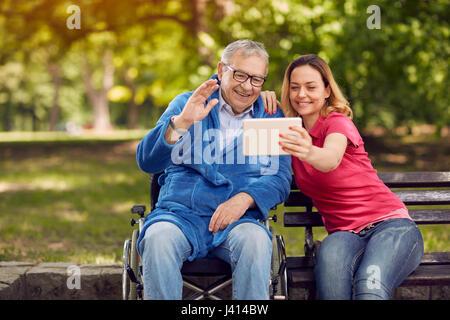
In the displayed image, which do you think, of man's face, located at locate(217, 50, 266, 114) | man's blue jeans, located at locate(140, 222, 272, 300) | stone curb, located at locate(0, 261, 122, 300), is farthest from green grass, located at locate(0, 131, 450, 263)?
man's face, located at locate(217, 50, 266, 114)

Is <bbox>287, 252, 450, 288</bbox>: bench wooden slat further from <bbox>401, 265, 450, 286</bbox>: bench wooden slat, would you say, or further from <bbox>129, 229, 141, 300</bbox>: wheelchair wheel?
<bbox>129, 229, 141, 300</bbox>: wheelchair wheel

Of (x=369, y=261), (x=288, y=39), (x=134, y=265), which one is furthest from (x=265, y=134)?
(x=288, y=39)

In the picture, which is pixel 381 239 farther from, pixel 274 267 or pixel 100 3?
pixel 100 3

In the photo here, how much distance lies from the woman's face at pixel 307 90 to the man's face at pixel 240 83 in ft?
0.74

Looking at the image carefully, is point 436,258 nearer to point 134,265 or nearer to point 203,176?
point 203,176

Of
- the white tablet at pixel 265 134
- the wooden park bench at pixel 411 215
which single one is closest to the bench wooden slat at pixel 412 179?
the wooden park bench at pixel 411 215

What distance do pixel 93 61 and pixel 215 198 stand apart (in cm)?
3262

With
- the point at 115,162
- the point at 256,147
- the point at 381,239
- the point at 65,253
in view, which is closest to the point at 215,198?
the point at 256,147

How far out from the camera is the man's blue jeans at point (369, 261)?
2.64 m

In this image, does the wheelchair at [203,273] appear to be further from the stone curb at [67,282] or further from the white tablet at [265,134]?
the stone curb at [67,282]

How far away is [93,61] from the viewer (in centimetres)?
3375

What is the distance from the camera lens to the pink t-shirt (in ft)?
9.62

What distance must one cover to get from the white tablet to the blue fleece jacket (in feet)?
1.29
